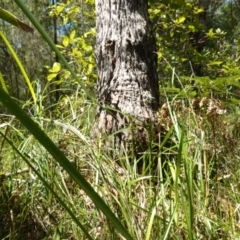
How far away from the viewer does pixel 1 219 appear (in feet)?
3.10

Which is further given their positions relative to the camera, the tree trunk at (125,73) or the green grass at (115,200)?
the tree trunk at (125,73)

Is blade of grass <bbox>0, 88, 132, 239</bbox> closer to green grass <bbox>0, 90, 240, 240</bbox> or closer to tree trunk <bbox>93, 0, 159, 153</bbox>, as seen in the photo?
green grass <bbox>0, 90, 240, 240</bbox>

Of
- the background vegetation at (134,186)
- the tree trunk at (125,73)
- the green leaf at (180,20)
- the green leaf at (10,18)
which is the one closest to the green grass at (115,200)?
the background vegetation at (134,186)

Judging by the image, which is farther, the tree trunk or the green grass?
the tree trunk

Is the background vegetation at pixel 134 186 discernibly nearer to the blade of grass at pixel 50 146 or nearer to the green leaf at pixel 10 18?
the green leaf at pixel 10 18

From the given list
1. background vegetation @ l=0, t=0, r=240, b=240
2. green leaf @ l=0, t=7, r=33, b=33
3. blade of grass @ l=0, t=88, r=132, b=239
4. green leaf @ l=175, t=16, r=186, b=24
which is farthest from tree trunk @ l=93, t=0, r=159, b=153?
green leaf @ l=175, t=16, r=186, b=24

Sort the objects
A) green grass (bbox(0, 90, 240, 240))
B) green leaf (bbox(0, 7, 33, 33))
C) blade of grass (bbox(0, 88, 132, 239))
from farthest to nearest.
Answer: green grass (bbox(0, 90, 240, 240)) → green leaf (bbox(0, 7, 33, 33)) → blade of grass (bbox(0, 88, 132, 239))

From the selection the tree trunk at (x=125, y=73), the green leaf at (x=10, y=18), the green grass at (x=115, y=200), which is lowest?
the green grass at (x=115, y=200)

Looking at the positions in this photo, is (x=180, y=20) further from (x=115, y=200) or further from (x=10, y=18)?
(x=10, y=18)

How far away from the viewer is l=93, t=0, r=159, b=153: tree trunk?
54.7 inches

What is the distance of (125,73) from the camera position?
1.47m

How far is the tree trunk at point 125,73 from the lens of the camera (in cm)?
139

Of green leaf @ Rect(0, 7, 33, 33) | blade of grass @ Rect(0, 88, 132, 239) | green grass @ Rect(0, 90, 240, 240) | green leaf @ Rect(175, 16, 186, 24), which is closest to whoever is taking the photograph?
blade of grass @ Rect(0, 88, 132, 239)

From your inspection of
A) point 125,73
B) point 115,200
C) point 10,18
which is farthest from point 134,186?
point 10,18
